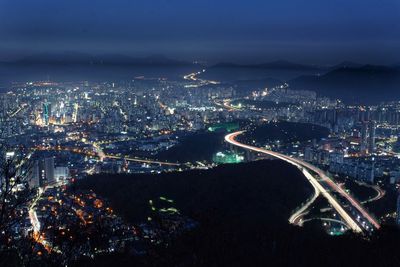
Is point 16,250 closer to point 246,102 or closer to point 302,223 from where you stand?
point 302,223

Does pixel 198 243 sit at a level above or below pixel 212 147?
above

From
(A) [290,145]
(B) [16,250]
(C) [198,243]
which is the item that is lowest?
(A) [290,145]

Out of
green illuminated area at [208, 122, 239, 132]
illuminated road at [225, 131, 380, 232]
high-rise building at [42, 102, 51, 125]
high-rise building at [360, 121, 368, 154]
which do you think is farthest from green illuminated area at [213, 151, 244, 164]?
high-rise building at [42, 102, 51, 125]

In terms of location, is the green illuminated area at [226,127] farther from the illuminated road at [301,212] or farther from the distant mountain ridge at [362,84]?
the illuminated road at [301,212]

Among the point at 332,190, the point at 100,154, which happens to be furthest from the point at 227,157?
the point at 332,190

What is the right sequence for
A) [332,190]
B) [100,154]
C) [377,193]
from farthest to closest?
[100,154] < [377,193] < [332,190]

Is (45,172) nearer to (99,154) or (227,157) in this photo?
(99,154)

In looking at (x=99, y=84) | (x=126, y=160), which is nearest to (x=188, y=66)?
(x=99, y=84)
